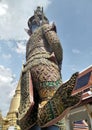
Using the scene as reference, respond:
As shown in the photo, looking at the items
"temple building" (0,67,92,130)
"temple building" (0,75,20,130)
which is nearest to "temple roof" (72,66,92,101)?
"temple building" (0,67,92,130)

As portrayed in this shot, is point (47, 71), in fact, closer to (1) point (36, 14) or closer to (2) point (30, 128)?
(2) point (30, 128)

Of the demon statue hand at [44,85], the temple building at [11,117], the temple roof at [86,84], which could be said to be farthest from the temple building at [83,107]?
the temple building at [11,117]

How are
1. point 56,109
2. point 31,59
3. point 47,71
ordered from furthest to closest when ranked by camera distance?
point 31,59
point 47,71
point 56,109

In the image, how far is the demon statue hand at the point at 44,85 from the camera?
8.52 feet

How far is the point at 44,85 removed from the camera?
328 cm

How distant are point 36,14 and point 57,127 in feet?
8.71

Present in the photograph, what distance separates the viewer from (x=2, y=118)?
509 inches

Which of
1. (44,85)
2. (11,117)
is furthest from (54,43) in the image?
(11,117)

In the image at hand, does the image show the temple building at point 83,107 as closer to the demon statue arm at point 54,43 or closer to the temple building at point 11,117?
the demon statue arm at point 54,43

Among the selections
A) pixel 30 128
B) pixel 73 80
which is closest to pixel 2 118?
pixel 30 128

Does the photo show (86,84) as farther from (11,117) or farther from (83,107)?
(11,117)

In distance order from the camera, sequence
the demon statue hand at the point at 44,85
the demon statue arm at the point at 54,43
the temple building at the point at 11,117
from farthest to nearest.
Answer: the temple building at the point at 11,117 < the demon statue arm at the point at 54,43 < the demon statue hand at the point at 44,85

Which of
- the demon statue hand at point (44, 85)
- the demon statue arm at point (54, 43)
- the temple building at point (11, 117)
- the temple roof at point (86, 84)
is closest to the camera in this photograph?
the demon statue hand at point (44, 85)

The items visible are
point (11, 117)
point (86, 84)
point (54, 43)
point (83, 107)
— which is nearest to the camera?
point (86, 84)
